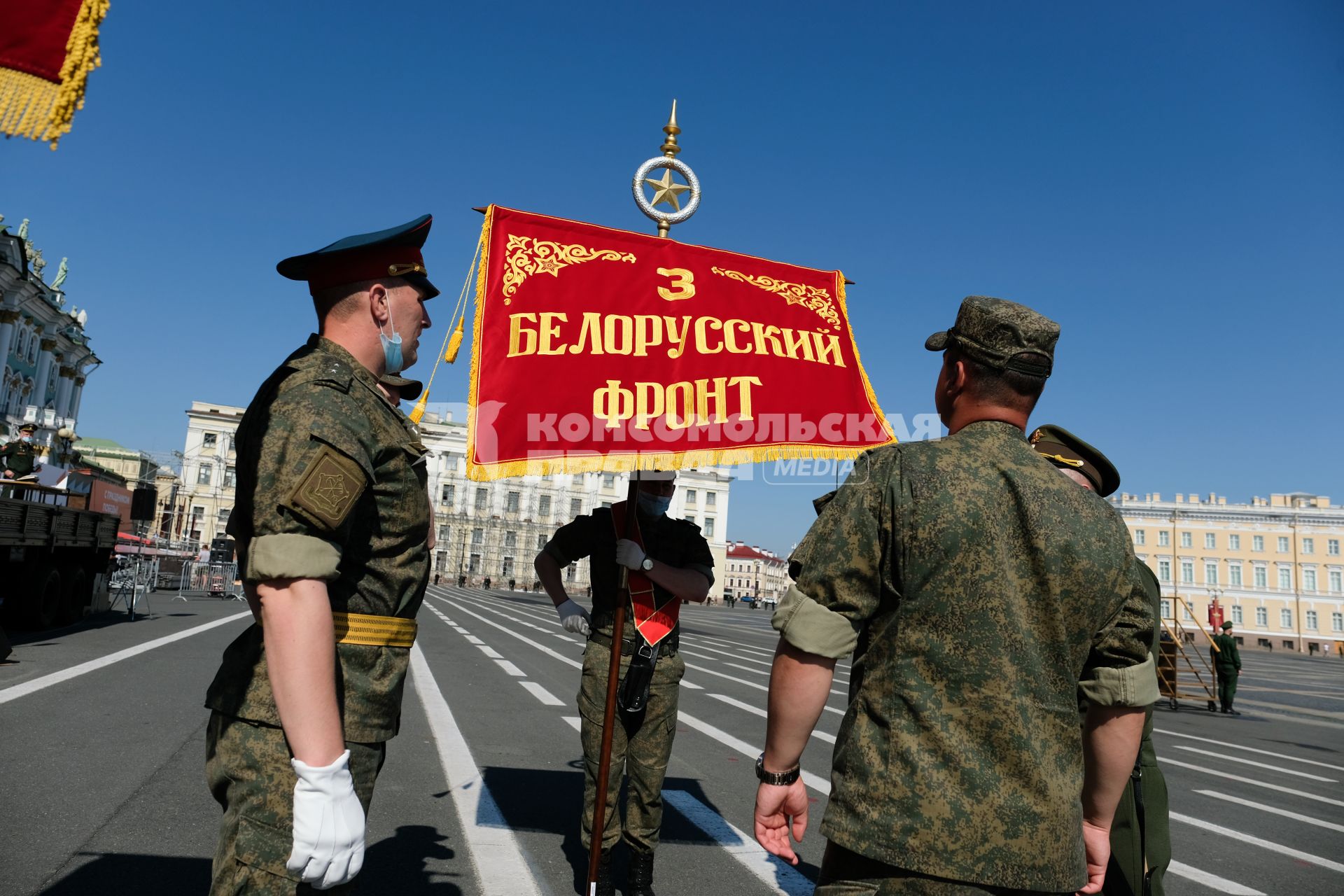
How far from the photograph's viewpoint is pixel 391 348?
2.35 meters

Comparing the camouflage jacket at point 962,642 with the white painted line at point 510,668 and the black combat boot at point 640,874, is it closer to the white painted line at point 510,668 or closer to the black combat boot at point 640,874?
the black combat boot at point 640,874

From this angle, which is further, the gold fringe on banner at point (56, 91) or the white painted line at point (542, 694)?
the white painted line at point (542, 694)

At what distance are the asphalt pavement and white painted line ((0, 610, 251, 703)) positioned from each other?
0.05m

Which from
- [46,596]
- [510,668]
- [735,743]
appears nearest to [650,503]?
[735,743]

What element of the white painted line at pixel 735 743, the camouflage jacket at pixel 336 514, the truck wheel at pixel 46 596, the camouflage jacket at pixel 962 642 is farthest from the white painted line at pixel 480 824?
the truck wheel at pixel 46 596

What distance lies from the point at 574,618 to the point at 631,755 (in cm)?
84

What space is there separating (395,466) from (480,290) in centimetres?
200

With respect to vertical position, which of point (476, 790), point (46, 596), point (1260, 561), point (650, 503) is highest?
point (1260, 561)

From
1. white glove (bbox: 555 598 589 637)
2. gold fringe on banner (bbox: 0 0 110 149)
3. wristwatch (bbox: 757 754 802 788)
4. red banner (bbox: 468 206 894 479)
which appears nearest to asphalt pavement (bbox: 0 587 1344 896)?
white glove (bbox: 555 598 589 637)

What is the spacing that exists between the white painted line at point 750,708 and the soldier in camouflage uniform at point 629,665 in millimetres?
5595

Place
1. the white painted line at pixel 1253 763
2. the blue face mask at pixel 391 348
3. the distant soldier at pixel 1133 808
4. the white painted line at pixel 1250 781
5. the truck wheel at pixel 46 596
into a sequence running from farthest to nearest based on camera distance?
the truck wheel at pixel 46 596
the white painted line at pixel 1253 763
the white painted line at pixel 1250 781
the distant soldier at pixel 1133 808
the blue face mask at pixel 391 348

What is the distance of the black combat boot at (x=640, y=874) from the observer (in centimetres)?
402

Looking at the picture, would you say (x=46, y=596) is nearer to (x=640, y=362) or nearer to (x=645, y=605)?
(x=645, y=605)

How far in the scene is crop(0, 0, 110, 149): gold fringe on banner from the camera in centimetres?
173
